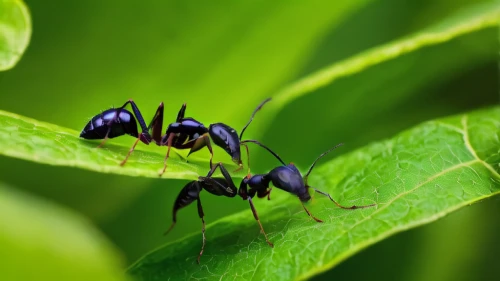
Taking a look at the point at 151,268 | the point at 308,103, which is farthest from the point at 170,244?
the point at 308,103

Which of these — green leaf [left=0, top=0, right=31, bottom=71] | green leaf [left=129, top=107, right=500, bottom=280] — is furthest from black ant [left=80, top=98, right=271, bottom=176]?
green leaf [left=0, top=0, right=31, bottom=71]

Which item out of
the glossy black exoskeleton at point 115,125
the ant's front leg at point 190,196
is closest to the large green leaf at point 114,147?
the ant's front leg at point 190,196

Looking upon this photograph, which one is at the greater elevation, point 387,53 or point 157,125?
point 157,125

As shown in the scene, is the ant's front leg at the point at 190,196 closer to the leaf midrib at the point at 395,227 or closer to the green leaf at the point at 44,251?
the leaf midrib at the point at 395,227

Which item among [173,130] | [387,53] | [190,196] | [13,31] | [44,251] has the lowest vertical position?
[44,251]

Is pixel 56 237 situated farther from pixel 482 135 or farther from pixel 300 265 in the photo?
pixel 482 135

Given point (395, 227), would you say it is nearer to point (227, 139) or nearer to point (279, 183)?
point (279, 183)

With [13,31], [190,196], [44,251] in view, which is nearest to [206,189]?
[190,196]
